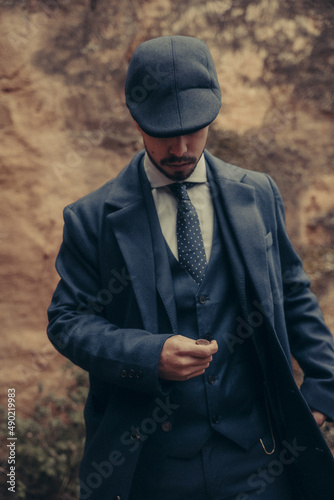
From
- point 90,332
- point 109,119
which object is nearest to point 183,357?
point 90,332

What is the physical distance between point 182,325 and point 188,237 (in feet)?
0.95

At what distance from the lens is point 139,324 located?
1868mm

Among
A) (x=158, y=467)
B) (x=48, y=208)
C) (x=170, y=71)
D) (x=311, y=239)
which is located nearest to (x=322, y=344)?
(x=158, y=467)

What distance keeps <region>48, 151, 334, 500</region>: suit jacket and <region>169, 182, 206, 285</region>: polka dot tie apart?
0.07 metres

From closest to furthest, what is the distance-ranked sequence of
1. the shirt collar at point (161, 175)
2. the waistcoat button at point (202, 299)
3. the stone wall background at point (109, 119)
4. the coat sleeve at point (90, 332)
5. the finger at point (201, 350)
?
the finger at point (201, 350) < the coat sleeve at point (90, 332) < the waistcoat button at point (202, 299) < the shirt collar at point (161, 175) < the stone wall background at point (109, 119)

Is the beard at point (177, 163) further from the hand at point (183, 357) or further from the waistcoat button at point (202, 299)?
the hand at point (183, 357)

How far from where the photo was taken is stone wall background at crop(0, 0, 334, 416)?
131 inches

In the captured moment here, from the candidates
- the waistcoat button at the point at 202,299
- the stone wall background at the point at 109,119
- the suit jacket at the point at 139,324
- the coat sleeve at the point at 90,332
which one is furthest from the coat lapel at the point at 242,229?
the stone wall background at the point at 109,119

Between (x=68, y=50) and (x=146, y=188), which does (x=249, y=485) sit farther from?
(x=68, y=50)

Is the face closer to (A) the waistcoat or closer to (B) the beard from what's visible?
(B) the beard

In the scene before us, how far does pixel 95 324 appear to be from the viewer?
5.98 feet

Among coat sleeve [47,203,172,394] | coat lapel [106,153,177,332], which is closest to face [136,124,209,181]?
coat lapel [106,153,177,332]

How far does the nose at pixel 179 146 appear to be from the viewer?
68.7 inches

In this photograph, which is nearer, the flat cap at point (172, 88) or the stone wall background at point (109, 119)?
the flat cap at point (172, 88)
